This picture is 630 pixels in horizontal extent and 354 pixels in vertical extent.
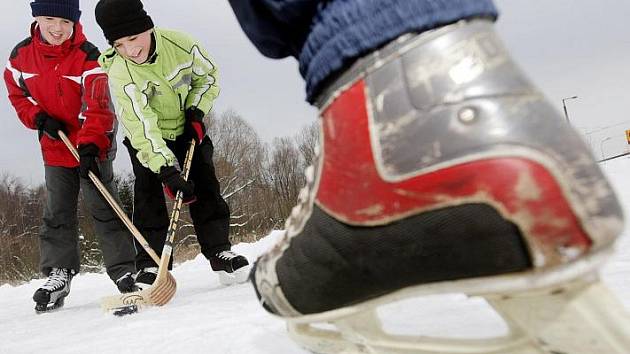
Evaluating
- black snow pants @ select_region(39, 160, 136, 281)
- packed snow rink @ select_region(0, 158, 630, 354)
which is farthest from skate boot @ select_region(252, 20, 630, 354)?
black snow pants @ select_region(39, 160, 136, 281)

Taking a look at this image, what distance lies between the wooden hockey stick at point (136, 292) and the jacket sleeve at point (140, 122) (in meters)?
0.49

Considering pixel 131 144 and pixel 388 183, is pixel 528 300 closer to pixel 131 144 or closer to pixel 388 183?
pixel 388 183

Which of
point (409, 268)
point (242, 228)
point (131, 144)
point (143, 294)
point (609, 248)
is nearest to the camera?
point (609, 248)

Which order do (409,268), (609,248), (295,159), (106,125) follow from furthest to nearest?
1. (295,159)
2. (106,125)
3. (409,268)
4. (609,248)

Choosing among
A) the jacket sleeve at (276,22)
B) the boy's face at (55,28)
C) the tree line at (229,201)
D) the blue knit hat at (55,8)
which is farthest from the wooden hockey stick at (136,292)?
the tree line at (229,201)

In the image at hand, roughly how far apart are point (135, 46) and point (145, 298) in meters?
1.41

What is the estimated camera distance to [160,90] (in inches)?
122

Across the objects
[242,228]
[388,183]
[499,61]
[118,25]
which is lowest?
[242,228]

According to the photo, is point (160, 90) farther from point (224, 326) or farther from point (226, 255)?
point (224, 326)

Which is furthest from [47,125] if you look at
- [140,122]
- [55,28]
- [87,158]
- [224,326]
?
[224,326]

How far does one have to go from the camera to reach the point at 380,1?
0.66 meters

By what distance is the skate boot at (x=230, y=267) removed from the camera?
300cm

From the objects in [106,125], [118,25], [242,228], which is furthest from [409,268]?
[242,228]

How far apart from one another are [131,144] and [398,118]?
2.71m
